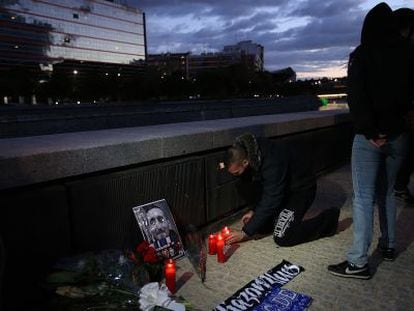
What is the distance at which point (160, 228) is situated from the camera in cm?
341

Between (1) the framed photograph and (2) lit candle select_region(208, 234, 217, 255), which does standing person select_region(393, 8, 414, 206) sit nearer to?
(2) lit candle select_region(208, 234, 217, 255)

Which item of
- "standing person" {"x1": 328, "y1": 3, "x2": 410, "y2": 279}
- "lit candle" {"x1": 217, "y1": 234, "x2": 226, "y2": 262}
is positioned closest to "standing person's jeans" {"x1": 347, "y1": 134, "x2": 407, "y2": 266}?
"standing person" {"x1": 328, "y1": 3, "x2": 410, "y2": 279}

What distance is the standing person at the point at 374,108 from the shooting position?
271 cm

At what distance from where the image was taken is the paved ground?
2.73 metres

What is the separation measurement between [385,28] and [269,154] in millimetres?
1257

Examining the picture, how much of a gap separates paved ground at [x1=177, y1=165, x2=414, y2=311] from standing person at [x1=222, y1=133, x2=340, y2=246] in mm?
149

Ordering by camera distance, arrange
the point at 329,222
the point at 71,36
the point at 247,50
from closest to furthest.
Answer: the point at 329,222
the point at 71,36
the point at 247,50

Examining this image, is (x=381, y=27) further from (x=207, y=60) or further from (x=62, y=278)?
(x=207, y=60)

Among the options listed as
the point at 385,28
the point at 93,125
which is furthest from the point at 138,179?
the point at 93,125

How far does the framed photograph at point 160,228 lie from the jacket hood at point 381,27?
2051mm

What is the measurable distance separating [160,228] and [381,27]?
7.36ft

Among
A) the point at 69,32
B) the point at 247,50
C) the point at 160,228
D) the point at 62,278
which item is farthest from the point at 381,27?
the point at 247,50

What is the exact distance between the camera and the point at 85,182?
2842mm

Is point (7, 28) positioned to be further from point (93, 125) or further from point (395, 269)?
point (395, 269)
